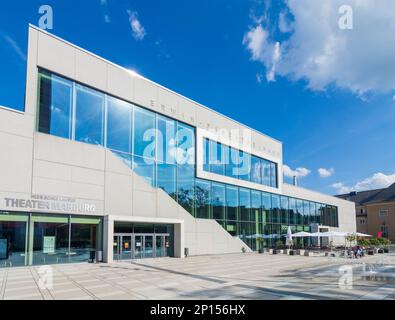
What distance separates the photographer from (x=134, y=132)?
27625 mm

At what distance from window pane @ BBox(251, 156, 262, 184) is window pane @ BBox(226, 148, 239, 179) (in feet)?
10.4

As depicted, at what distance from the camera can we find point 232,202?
37250 mm

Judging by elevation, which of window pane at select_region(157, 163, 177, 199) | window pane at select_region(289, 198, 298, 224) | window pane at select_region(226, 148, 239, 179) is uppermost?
window pane at select_region(226, 148, 239, 179)

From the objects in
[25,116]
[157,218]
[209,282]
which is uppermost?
[25,116]

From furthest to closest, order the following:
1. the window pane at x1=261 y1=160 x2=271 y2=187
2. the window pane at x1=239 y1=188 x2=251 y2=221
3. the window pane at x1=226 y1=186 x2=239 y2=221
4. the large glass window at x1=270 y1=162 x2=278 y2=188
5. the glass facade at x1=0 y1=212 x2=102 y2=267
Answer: the large glass window at x1=270 y1=162 x2=278 y2=188 → the window pane at x1=261 y1=160 x2=271 y2=187 → the window pane at x1=239 y1=188 x2=251 y2=221 → the window pane at x1=226 y1=186 x2=239 y2=221 → the glass facade at x1=0 y1=212 x2=102 y2=267

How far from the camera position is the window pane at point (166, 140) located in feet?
97.1

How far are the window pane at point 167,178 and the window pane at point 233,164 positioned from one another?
8.09 m

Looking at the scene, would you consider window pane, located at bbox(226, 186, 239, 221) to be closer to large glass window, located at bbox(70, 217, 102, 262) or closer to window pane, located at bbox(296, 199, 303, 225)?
window pane, located at bbox(296, 199, 303, 225)

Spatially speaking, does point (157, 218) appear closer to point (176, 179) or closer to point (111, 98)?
point (176, 179)

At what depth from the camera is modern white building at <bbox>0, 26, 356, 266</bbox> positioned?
20875 mm

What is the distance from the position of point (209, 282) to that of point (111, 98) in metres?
16.0

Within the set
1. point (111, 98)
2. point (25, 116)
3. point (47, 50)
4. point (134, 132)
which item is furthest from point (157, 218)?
point (47, 50)

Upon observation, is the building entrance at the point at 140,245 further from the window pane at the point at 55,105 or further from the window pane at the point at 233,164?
the window pane at the point at 233,164

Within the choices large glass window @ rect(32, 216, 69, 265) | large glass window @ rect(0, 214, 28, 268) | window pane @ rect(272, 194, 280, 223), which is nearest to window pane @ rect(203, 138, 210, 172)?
window pane @ rect(272, 194, 280, 223)
